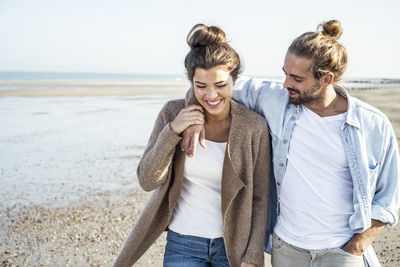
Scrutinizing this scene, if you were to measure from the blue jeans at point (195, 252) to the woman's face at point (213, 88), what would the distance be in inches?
38.5

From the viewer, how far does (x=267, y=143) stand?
305cm

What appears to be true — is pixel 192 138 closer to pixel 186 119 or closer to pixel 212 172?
pixel 186 119

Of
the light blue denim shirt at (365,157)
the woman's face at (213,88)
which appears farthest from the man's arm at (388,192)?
the woman's face at (213,88)

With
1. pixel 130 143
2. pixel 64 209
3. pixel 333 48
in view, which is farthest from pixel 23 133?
pixel 333 48

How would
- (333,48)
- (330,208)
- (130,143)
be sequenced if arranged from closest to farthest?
(330,208), (333,48), (130,143)

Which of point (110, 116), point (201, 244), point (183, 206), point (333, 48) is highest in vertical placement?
point (333, 48)

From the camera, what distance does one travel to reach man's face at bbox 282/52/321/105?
298cm

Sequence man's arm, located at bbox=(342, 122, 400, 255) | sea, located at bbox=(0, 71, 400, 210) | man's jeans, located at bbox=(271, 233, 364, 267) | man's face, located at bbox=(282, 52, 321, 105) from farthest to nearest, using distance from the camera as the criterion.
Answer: sea, located at bbox=(0, 71, 400, 210), man's face, located at bbox=(282, 52, 321, 105), man's arm, located at bbox=(342, 122, 400, 255), man's jeans, located at bbox=(271, 233, 364, 267)

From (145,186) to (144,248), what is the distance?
2.04ft

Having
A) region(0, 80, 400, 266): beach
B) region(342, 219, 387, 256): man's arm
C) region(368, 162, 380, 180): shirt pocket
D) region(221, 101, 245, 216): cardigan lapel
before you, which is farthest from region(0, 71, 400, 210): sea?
region(342, 219, 387, 256): man's arm

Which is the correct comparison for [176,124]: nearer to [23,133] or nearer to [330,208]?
[330,208]

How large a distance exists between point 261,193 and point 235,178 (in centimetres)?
31

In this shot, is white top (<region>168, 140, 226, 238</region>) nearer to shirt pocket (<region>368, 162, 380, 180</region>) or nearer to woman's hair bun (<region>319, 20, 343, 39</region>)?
shirt pocket (<region>368, 162, 380, 180</region>)

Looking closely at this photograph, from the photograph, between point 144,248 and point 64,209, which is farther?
point 64,209
